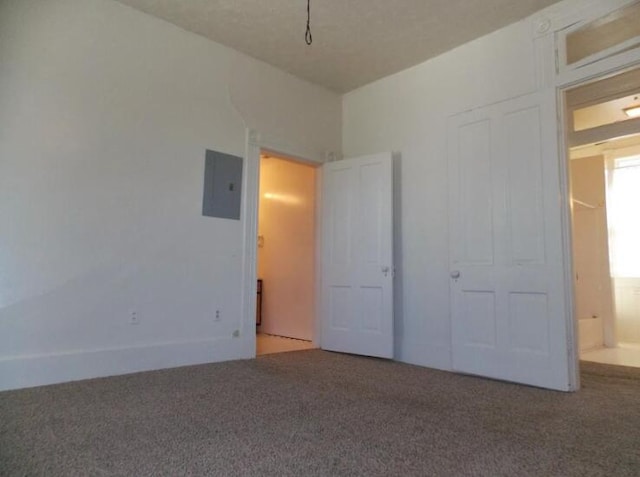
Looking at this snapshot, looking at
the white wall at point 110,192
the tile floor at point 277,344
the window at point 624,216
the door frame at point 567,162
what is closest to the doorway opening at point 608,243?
the window at point 624,216

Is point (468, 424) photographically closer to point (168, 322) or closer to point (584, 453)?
point (584, 453)

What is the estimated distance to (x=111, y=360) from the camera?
3.21 metres

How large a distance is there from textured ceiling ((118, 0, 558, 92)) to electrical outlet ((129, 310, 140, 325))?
8.28 feet

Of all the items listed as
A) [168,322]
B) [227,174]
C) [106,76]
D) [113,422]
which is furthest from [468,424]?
[106,76]

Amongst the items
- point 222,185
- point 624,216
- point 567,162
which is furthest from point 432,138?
point 624,216

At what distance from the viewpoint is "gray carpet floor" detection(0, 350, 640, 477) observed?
169cm

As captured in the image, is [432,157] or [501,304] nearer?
[501,304]

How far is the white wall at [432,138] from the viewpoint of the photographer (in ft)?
11.7

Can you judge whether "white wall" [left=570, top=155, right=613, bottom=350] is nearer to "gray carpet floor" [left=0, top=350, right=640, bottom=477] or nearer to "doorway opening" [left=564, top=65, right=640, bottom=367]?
"doorway opening" [left=564, top=65, right=640, bottom=367]

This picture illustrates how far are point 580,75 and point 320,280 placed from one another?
3.07 m

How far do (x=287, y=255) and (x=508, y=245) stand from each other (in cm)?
307

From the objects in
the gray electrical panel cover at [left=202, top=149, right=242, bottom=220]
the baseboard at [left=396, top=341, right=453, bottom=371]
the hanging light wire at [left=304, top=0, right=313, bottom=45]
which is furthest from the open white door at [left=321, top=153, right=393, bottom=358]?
the hanging light wire at [left=304, top=0, right=313, bottom=45]

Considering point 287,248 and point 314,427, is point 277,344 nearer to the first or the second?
point 287,248

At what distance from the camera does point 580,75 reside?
3.15 metres
